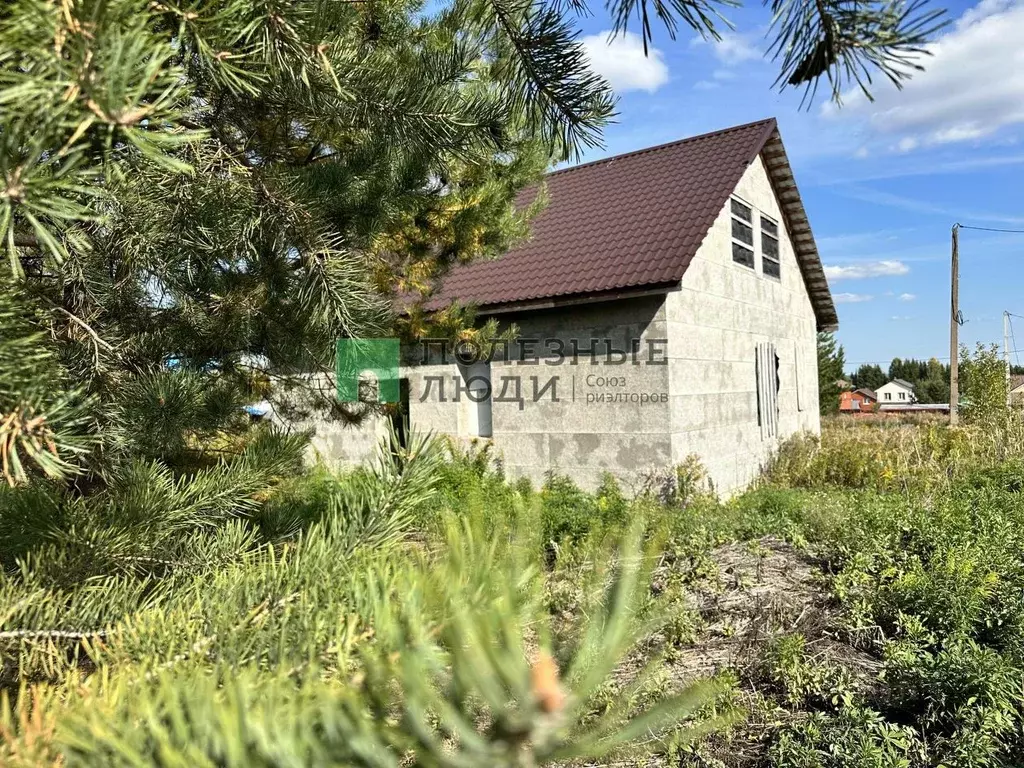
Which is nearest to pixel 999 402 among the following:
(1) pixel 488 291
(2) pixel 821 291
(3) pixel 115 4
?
(2) pixel 821 291

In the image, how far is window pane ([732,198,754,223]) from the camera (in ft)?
33.3

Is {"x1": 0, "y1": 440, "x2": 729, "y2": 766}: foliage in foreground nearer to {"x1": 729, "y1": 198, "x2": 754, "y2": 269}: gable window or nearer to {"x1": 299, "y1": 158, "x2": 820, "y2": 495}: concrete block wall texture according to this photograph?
{"x1": 299, "y1": 158, "x2": 820, "y2": 495}: concrete block wall texture

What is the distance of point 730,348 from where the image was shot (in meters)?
9.94

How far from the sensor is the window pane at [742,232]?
10234 millimetres

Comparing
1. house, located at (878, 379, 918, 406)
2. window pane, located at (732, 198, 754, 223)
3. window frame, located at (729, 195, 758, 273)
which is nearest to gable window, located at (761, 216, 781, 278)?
window frame, located at (729, 195, 758, 273)

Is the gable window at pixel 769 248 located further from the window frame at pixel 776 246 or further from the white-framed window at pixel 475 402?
the white-framed window at pixel 475 402

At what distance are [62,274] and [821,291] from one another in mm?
14549

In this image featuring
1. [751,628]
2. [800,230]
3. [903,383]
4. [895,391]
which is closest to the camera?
[751,628]

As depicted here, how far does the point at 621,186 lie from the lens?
432 inches

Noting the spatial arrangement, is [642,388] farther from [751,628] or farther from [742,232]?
[751,628]

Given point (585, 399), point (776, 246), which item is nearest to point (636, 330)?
point (585, 399)

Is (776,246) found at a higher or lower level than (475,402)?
higher

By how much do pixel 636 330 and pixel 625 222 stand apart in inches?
85.4

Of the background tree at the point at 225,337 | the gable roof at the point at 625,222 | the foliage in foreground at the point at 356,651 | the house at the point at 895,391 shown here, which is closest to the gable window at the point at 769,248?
the gable roof at the point at 625,222
